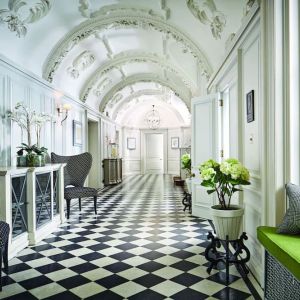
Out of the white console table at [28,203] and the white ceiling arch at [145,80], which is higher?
the white ceiling arch at [145,80]

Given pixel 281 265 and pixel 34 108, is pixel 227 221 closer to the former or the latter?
pixel 281 265

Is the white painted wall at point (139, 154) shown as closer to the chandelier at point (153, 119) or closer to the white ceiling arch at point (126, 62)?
the chandelier at point (153, 119)

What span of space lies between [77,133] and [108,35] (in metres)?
2.65

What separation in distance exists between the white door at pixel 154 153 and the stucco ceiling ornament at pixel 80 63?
9.94 m

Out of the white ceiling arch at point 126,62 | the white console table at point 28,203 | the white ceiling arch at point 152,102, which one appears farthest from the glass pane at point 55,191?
the white ceiling arch at point 152,102

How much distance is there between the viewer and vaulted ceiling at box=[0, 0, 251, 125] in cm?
439

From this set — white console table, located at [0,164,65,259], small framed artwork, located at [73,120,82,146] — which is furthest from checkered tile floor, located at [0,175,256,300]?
small framed artwork, located at [73,120,82,146]

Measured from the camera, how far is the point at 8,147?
Result: 14.8 ft

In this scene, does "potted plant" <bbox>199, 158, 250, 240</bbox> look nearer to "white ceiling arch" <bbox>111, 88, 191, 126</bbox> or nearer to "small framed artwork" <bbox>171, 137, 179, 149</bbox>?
"white ceiling arch" <bbox>111, 88, 191, 126</bbox>

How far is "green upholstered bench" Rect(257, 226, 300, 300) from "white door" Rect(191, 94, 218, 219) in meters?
3.13

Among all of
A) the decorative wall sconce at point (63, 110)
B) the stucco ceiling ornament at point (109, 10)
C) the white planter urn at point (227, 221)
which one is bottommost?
the white planter urn at point (227, 221)

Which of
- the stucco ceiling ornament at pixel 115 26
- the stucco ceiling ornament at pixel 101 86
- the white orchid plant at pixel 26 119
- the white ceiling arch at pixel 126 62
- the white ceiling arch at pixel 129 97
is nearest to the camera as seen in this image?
the white orchid plant at pixel 26 119

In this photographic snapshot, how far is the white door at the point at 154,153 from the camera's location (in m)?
17.2

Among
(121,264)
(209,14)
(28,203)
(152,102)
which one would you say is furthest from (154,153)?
(121,264)
